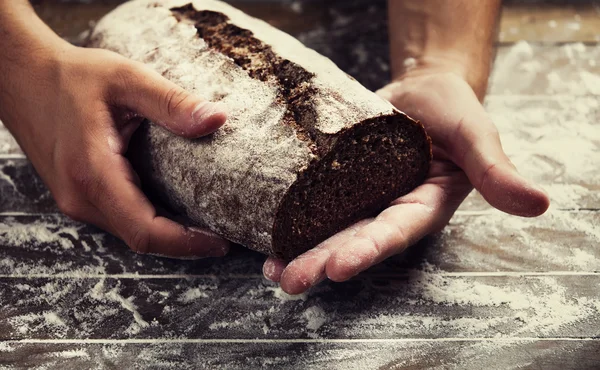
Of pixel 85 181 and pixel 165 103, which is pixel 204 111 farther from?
pixel 85 181

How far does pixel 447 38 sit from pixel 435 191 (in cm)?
73

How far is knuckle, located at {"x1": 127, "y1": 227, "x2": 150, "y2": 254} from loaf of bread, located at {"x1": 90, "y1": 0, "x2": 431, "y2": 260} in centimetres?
15

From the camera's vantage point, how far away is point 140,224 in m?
1.74

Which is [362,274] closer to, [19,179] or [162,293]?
[162,293]

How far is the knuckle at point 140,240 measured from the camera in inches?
68.6

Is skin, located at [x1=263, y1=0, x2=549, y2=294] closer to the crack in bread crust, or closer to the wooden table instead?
the wooden table

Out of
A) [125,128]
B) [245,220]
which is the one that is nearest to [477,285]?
[245,220]

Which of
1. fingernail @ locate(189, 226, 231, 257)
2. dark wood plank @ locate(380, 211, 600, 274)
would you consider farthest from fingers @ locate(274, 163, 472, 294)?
fingernail @ locate(189, 226, 231, 257)

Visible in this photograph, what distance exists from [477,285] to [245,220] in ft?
2.28

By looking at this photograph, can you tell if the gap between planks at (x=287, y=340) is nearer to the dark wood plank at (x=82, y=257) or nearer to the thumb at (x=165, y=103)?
the dark wood plank at (x=82, y=257)

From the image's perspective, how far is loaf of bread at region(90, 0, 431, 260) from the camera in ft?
5.27

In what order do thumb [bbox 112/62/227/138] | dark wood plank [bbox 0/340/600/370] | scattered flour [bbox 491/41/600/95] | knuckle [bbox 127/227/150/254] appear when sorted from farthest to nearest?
scattered flour [bbox 491/41/600/95]
knuckle [bbox 127/227/150/254]
thumb [bbox 112/62/227/138]
dark wood plank [bbox 0/340/600/370]

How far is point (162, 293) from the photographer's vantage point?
→ 5.76ft

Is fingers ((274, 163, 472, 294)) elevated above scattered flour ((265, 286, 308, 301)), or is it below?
above
